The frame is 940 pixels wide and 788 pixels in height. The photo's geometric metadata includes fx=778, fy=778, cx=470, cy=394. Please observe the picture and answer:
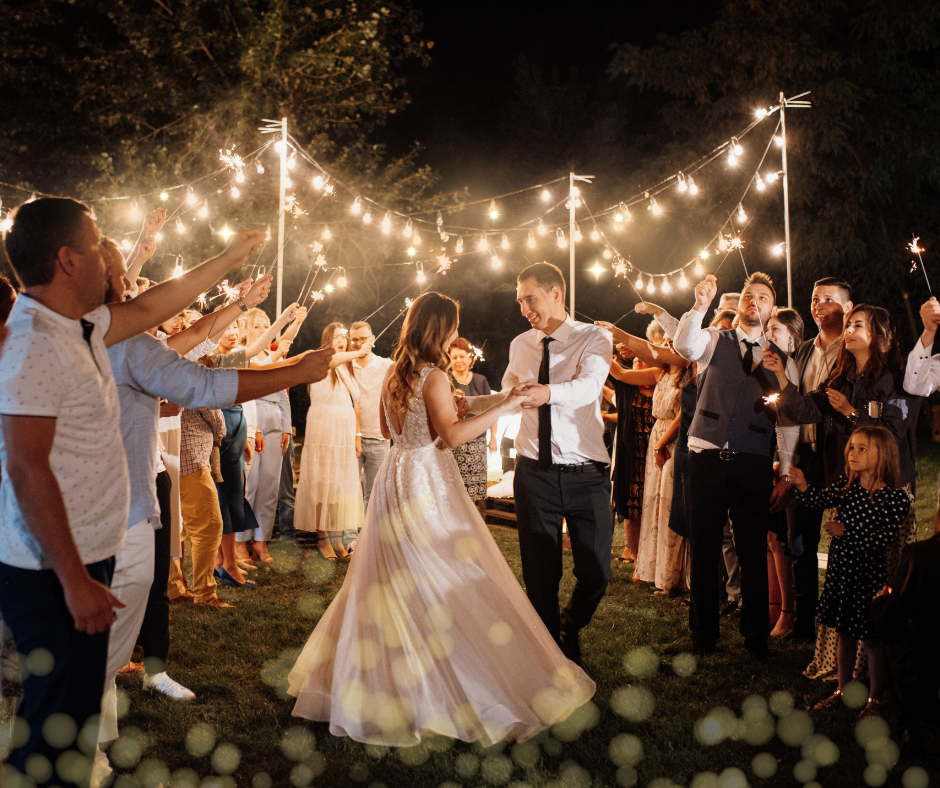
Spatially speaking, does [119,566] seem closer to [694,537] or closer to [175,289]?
[175,289]

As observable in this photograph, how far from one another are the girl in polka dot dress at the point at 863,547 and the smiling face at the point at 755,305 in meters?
0.88

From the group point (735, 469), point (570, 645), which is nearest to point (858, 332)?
point (735, 469)

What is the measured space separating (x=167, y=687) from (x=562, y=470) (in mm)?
2161

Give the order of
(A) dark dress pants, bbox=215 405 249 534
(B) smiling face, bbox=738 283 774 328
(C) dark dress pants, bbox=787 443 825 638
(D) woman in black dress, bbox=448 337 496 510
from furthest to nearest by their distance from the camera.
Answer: (D) woman in black dress, bbox=448 337 496 510 → (A) dark dress pants, bbox=215 405 249 534 → (C) dark dress pants, bbox=787 443 825 638 → (B) smiling face, bbox=738 283 774 328

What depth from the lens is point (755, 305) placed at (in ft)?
14.3

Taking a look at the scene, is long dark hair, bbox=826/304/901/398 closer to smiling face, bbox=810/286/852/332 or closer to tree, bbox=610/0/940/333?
smiling face, bbox=810/286/852/332

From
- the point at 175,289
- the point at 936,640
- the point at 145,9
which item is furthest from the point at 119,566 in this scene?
the point at 145,9

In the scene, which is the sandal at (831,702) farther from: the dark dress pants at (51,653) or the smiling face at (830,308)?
the dark dress pants at (51,653)

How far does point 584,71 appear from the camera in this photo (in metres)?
28.0

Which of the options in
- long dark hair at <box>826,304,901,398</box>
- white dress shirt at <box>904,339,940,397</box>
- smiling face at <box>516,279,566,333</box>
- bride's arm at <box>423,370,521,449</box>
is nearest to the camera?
bride's arm at <box>423,370,521,449</box>

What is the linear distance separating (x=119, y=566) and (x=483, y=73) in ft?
98.5

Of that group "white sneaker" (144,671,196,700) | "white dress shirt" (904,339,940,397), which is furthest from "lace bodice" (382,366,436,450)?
"white dress shirt" (904,339,940,397)

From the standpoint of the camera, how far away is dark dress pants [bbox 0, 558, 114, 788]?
6.19 ft

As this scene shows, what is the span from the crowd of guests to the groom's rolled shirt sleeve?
60 mm
